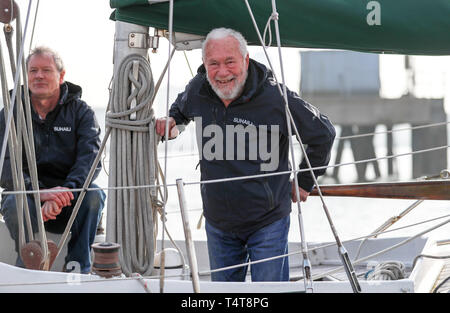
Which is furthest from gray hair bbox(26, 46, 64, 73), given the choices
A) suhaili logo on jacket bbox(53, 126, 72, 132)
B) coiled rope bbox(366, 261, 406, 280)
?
coiled rope bbox(366, 261, 406, 280)

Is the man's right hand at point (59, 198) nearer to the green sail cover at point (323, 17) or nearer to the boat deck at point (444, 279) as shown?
the green sail cover at point (323, 17)

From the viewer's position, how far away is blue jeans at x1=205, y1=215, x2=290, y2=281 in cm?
355

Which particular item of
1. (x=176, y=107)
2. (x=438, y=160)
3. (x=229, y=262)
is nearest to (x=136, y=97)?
(x=176, y=107)

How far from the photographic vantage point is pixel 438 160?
95.4 feet

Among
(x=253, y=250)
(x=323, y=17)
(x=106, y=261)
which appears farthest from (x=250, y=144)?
(x=106, y=261)

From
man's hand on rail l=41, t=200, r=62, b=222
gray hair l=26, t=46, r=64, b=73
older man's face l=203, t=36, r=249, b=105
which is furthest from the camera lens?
gray hair l=26, t=46, r=64, b=73

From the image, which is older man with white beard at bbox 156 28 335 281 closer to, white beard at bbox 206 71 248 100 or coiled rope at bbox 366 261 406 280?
white beard at bbox 206 71 248 100

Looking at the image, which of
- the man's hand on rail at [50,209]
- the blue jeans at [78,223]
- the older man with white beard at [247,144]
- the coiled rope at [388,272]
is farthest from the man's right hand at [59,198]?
the coiled rope at [388,272]

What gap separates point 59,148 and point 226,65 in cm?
112

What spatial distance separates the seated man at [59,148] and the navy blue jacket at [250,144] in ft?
2.44

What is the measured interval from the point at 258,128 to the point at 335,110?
27.3 meters

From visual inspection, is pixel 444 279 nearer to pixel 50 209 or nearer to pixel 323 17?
pixel 323 17
